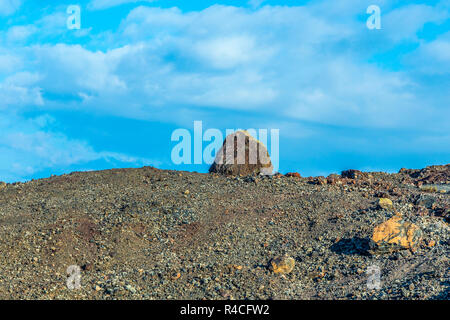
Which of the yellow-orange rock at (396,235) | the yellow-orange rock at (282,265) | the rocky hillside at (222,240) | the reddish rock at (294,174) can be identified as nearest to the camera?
the rocky hillside at (222,240)

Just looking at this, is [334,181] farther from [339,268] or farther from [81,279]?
[81,279]

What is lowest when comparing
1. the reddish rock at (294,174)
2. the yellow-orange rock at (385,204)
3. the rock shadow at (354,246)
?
the rock shadow at (354,246)

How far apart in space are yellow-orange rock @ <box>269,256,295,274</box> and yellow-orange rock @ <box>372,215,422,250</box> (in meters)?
1.97

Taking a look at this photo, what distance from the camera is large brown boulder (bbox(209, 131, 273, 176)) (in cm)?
1580

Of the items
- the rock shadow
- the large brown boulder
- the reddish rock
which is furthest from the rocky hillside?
the large brown boulder

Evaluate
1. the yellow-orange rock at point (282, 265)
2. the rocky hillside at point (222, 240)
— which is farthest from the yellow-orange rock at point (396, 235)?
the yellow-orange rock at point (282, 265)

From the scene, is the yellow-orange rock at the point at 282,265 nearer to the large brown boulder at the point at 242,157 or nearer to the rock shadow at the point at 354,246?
the rock shadow at the point at 354,246

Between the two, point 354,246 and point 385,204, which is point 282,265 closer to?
→ point 354,246

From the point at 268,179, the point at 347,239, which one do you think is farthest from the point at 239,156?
the point at 347,239

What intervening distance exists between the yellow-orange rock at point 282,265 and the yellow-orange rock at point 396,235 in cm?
197

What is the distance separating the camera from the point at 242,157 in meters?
16.0

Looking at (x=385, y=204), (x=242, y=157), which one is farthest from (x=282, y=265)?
(x=242, y=157)

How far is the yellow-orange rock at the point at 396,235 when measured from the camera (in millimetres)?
9555
